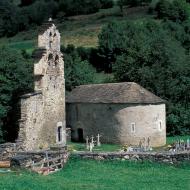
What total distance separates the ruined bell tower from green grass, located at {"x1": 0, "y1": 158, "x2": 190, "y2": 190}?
8.16m

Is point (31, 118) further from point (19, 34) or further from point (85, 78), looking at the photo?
point (19, 34)

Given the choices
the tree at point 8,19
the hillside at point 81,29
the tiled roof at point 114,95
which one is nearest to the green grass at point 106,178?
the tiled roof at point 114,95

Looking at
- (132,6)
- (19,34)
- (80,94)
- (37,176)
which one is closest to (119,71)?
(80,94)

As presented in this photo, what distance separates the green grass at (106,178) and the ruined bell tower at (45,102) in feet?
26.8

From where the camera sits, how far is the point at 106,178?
35.3 meters

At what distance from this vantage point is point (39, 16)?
130m

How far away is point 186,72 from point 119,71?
6911mm

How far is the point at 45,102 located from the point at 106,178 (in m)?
16.6

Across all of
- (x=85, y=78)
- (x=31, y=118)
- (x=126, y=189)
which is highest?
(x=85, y=78)

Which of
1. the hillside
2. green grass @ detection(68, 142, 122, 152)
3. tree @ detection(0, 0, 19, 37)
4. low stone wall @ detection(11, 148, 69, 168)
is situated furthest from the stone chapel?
tree @ detection(0, 0, 19, 37)

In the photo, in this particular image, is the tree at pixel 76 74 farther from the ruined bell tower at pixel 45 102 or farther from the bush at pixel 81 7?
the bush at pixel 81 7

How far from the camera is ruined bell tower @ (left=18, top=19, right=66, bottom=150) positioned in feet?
157

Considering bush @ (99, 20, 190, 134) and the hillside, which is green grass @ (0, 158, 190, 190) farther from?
the hillside

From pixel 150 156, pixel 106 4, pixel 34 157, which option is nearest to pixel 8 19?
pixel 106 4
